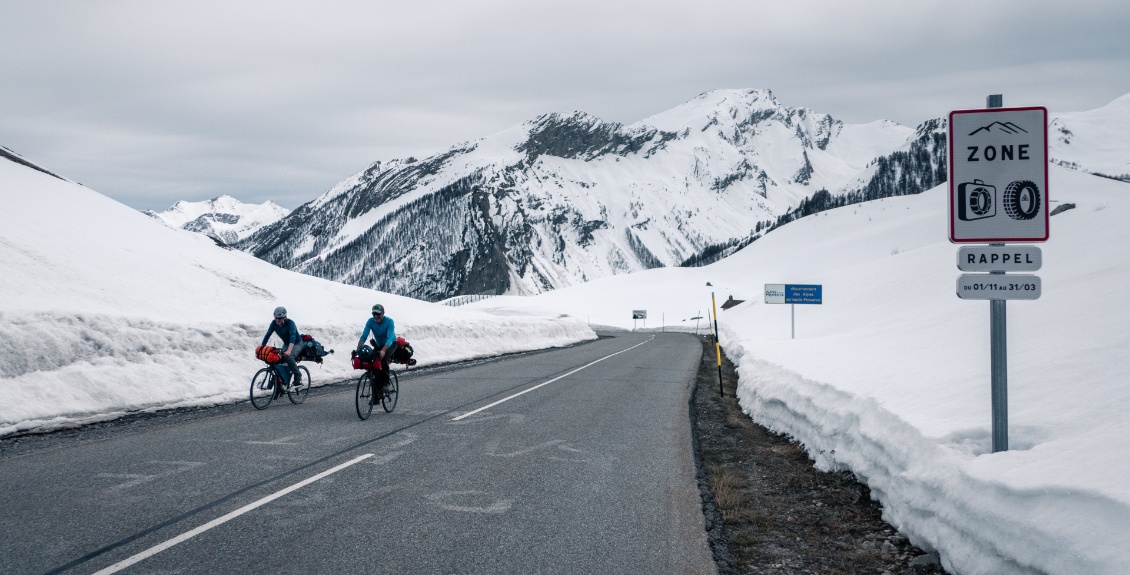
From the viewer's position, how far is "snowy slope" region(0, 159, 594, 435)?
41.8 ft

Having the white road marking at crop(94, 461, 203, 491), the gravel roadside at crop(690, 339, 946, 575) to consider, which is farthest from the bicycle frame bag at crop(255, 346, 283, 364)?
the gravel roadside at crop(690, 339, 946, 575)

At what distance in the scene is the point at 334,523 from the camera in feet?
20.1

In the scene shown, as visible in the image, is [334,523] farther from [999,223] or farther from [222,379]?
[222,379]

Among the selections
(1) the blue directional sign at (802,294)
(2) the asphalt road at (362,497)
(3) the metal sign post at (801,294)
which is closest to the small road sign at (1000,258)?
(2) the asphalt road at (362,497)

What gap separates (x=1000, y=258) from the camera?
5688 millimetres

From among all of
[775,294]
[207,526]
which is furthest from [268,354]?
[775,294]

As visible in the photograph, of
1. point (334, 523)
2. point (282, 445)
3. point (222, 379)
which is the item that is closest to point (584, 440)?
point (282, 445)

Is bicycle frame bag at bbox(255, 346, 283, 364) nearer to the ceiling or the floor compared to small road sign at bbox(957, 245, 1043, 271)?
nearer to the floor

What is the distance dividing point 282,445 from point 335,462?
1570 mm

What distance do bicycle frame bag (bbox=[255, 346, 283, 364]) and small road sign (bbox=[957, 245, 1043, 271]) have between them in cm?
1224

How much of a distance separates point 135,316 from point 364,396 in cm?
702

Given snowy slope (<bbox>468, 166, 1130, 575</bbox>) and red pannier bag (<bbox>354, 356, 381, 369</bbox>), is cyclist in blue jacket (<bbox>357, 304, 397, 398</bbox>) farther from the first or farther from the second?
snowy slope (<bbox>468, 166, 1130, 575</bbox>)

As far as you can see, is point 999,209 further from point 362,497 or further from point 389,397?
point 389,397

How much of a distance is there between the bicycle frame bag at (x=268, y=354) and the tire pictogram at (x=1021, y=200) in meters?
12.6
